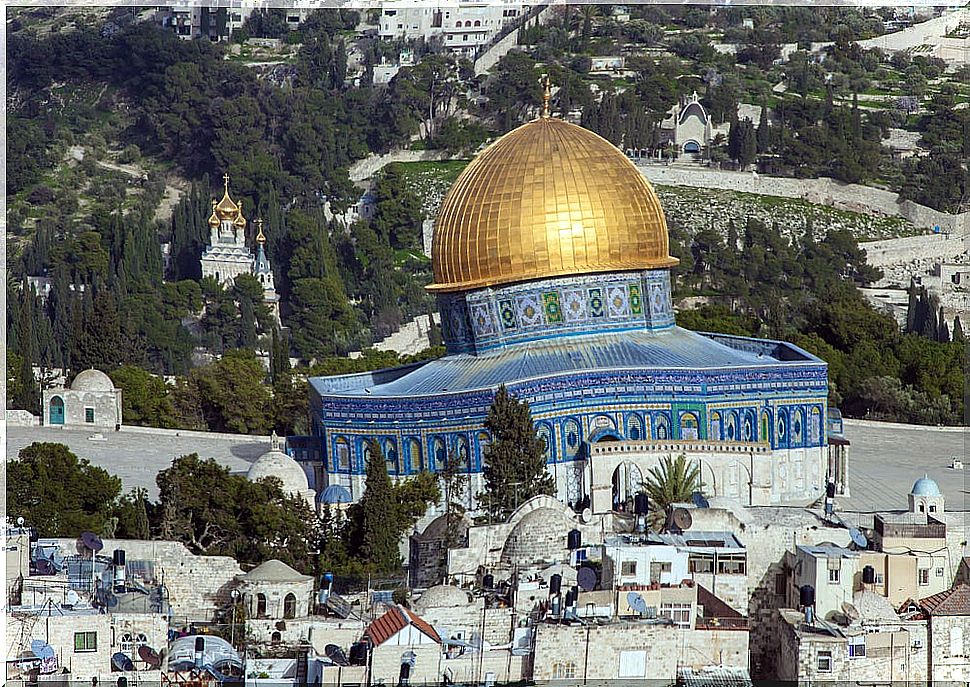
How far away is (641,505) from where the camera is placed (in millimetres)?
34562

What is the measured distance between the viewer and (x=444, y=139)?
3649 inches

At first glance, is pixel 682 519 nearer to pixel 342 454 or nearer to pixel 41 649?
pixel 342 454

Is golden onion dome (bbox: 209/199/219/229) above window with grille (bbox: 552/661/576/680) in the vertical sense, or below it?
below

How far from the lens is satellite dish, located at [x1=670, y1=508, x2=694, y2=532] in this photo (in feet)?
107

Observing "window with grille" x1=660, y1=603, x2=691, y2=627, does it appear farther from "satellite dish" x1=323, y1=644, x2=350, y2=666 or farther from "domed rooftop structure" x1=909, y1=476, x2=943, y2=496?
"domed rooftop structure" x1=909, y1=476, x2=943, y2=496

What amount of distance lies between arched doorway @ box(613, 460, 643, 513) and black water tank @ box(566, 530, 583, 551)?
434 centimetres

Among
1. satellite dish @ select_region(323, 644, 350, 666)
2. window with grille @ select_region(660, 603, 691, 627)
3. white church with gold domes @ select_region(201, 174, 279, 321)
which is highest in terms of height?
window with grille @ select_region(660, 603, 691, 627)

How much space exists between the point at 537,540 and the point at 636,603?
3028 mm

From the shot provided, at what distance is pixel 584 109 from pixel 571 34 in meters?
13.8

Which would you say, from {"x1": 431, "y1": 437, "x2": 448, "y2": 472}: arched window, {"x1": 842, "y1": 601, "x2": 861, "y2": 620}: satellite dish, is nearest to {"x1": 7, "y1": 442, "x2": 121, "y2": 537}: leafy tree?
{"x1": 431, "y1": 437, "x2": 448, "y2": 472}: arched window

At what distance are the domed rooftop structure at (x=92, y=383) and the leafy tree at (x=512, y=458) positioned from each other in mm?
12399

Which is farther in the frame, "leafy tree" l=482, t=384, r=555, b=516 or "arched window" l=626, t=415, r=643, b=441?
"arched window" l=626, t=415, r=643, b=441

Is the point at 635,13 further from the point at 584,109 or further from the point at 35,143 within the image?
the point at 35,143

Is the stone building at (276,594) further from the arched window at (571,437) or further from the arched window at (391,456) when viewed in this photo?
the arched window at (571,437)
